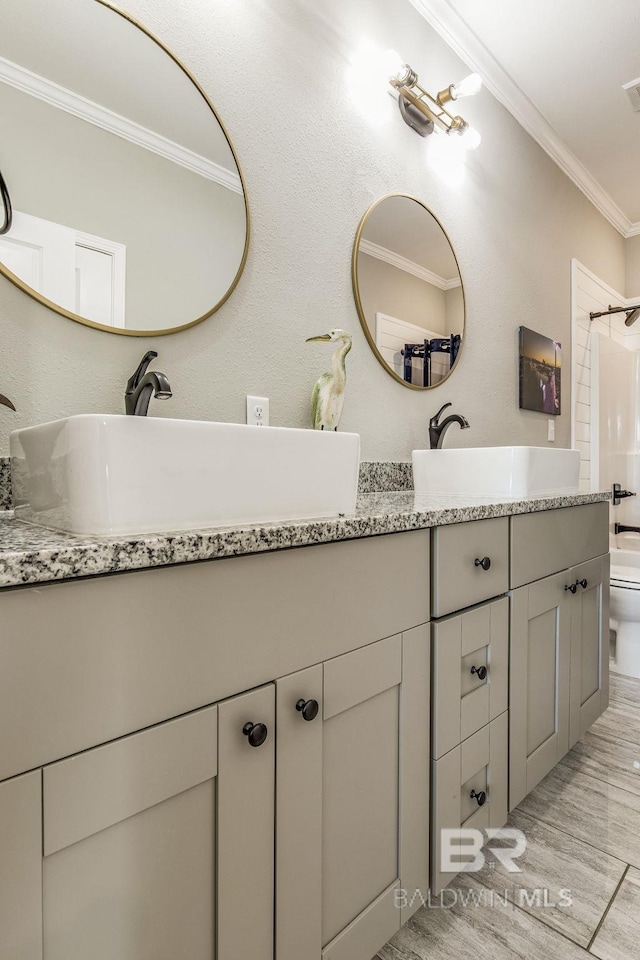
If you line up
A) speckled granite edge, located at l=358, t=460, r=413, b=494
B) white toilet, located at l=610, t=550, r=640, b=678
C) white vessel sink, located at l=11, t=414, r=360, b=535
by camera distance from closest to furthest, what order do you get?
white vessel sink, located at l=11, t=414, r=360, b=535 < speckled granite edge, located at l=358, t=460, r=413, b=494 < white toilet, located at l=610, t=550, r=640, b=678

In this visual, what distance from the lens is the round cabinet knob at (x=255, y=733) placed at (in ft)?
2.32

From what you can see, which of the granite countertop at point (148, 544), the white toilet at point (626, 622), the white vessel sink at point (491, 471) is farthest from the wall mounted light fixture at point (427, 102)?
the white toilet at point (626, 622)

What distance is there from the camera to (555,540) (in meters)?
1.50

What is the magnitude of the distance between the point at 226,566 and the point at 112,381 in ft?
1.88

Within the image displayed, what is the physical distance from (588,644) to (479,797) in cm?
77

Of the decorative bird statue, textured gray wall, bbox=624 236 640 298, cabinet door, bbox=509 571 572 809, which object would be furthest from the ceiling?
cabinet door, bbox=509 571 572 809

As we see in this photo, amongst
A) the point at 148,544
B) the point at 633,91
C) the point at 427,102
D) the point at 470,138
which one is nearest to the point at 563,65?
the point at 633,91

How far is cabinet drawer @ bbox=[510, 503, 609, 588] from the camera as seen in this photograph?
4.33 feet

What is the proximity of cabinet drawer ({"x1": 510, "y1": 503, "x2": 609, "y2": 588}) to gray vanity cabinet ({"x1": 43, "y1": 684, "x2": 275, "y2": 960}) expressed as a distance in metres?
0.81

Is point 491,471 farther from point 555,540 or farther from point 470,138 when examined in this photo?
point 470,138

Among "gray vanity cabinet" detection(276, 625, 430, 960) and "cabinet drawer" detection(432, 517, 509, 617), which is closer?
"gray vanity cabinet" detection(276, 625, 430, 960)

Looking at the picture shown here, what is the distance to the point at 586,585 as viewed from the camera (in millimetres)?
1692

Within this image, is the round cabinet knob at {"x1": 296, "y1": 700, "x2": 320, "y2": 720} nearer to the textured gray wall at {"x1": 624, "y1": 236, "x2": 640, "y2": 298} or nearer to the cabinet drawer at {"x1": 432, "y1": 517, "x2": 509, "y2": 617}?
the cabinet drawer at {"x1": 432, "y1": 517, "x2": 509, "y2": 617}

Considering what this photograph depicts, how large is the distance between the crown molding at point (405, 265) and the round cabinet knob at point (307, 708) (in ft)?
4.29
